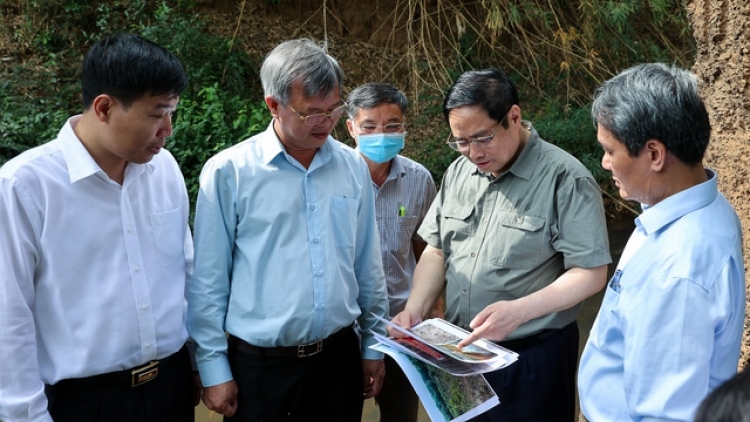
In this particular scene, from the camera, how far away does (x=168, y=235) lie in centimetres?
231

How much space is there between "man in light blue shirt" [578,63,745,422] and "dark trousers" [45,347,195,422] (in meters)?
1.21

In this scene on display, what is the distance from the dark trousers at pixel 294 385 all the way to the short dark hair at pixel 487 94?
0.88 meters

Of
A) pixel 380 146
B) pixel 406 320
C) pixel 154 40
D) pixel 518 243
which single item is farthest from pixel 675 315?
pixel 154 40

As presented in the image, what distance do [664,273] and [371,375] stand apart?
138 centimetres

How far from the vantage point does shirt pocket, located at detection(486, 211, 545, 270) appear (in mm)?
2463

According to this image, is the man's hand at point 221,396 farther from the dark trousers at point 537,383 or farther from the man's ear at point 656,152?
the man's ear at point 656,152

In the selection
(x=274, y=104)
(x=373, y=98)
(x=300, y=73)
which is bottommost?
(x=373, y=98)

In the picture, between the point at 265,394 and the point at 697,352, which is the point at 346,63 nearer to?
the point at 265,394

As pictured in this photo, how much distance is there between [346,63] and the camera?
25.5ft

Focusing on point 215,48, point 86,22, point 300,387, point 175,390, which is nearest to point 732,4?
point 300,387

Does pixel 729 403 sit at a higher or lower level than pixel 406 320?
higher

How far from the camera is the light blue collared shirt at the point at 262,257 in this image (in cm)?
238

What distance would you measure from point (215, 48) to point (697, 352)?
20.5 ft

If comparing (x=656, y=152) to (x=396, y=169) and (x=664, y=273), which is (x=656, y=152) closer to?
(x=664, y=273)
